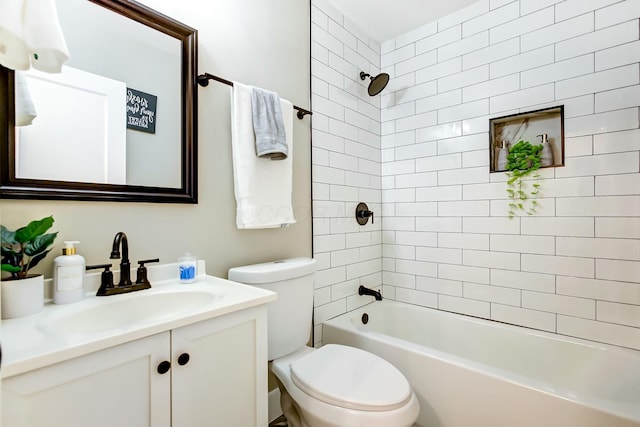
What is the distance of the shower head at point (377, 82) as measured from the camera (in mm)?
2188

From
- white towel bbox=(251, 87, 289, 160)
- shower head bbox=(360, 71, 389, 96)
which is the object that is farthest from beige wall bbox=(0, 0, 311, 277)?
shower head bbox=(360, 71, 389, 96)

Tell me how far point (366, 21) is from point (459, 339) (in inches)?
89.6

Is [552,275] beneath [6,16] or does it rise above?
beneath

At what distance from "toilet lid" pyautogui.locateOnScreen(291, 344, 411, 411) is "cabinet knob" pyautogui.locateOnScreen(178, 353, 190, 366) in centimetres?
54

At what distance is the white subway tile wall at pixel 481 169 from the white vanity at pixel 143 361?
95cm

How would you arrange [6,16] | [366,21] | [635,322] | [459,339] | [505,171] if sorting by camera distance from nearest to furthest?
1. [6,16]
2. [635,322]
3. [505,171]
4. [459,339]
5. [366,21]

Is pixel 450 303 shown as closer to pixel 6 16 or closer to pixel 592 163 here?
pixel 592 163

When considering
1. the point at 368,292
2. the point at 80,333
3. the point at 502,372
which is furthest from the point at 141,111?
the point at 502,372

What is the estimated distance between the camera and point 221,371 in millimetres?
952

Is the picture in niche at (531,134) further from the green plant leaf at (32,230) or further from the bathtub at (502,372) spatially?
the green plant leaf at (32,230)

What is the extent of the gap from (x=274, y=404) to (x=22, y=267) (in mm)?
1305

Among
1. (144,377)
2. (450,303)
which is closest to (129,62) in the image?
(144,377)

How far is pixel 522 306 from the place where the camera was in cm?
188

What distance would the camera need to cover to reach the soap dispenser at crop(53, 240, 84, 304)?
0.97 meters
